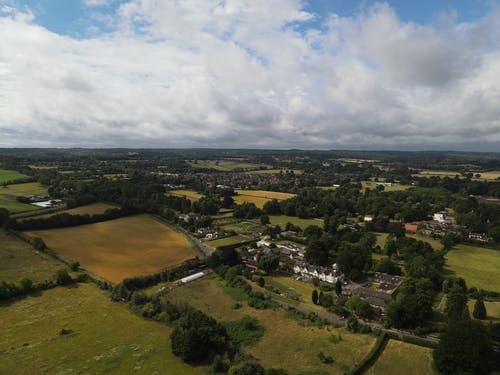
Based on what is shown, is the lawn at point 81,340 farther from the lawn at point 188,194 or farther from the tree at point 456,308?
the lawn at point 188,194

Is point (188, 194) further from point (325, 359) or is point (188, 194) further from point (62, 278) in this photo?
point (325, 359)

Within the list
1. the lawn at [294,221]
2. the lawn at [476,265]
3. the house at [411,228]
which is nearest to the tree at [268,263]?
the lawn at [476,265]

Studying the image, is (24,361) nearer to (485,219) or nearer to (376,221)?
(376,221)

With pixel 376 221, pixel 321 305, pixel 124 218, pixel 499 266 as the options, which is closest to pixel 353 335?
pixel 321 305

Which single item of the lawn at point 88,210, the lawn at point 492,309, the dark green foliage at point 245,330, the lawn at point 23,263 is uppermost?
the lawn at point 88,210

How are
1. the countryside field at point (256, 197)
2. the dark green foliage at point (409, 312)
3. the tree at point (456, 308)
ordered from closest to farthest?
the tree at point (456, 308)
the dark green foliage at point (409, 312)
the countryside field at point (256, 197)
